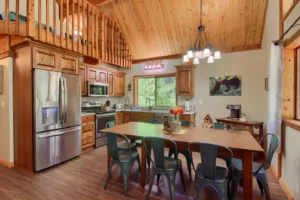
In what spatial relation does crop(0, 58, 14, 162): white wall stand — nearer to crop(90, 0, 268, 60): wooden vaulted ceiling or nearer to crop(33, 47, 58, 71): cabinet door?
crop(33, 47, 58, 71): cabinet door

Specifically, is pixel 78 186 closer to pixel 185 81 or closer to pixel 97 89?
pixel 97 89

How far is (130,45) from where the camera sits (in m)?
5.74

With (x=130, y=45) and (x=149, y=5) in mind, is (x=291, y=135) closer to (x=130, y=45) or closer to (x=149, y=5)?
(x=149, y=5)

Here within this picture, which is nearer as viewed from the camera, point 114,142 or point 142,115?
point 114,142

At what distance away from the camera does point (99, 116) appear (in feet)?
14.8

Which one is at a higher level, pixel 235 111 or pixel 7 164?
pixel 235 111

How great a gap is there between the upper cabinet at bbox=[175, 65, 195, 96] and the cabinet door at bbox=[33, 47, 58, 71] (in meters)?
3.21

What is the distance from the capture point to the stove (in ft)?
14.7

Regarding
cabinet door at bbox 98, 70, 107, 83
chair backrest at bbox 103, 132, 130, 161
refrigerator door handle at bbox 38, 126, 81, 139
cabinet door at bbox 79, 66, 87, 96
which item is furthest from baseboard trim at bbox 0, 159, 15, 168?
cabinet door at bbox 98, 70, 107, 83

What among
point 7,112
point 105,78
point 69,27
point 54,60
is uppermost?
point 69,27

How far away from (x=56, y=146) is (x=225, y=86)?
4.32 metres

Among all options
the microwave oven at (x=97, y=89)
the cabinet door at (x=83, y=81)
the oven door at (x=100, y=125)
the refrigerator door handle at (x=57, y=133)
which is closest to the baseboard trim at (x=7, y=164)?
the refrigerator door handle at (x=57, y=133)

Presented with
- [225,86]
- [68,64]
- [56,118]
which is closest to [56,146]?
[56,118]

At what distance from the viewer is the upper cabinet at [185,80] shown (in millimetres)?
4939
